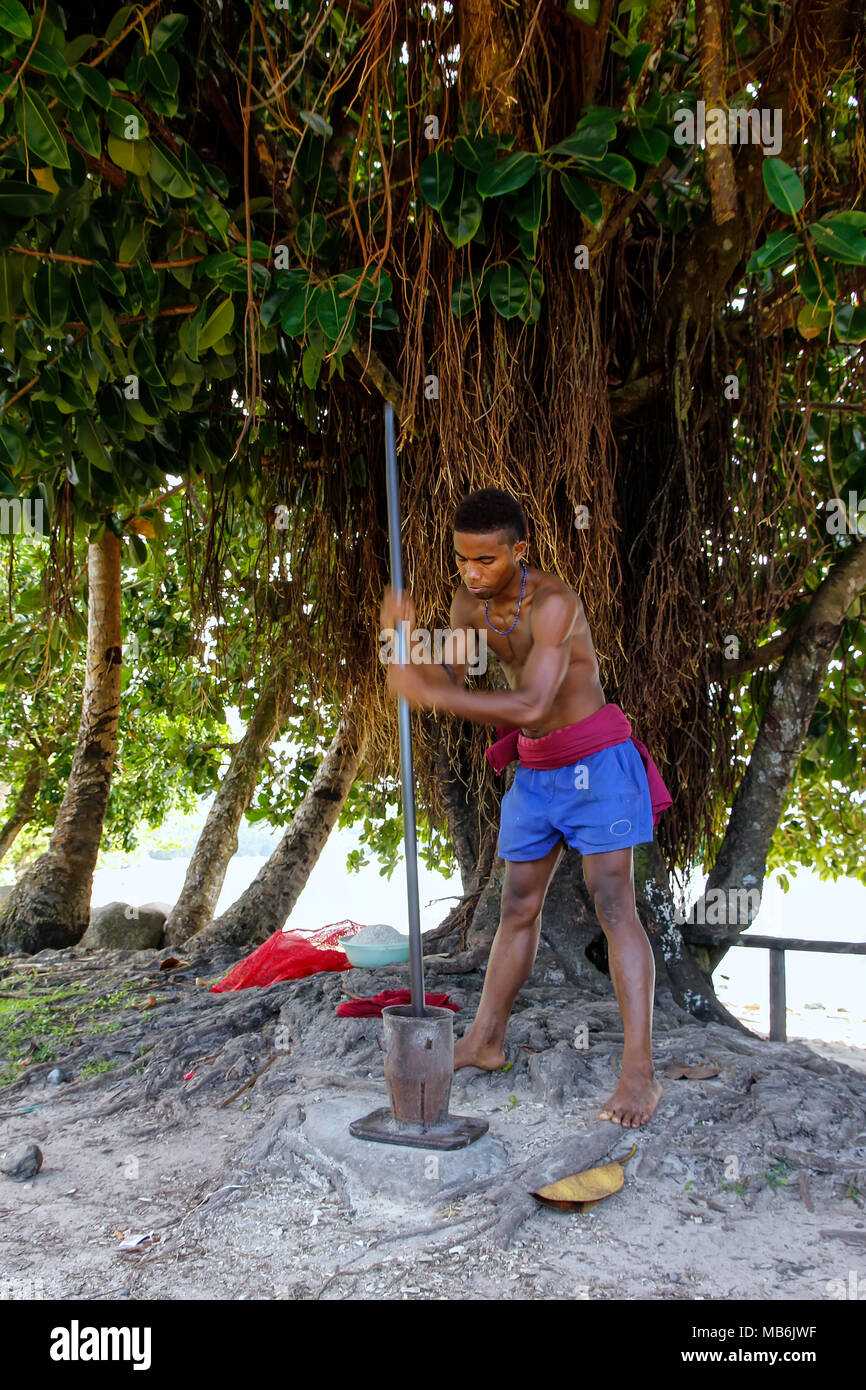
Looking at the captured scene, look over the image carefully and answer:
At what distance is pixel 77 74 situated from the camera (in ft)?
7.27

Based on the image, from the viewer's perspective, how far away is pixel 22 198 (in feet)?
7.74

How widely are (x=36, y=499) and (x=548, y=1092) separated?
9.71 feet

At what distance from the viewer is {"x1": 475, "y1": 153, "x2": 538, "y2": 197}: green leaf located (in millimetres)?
2514

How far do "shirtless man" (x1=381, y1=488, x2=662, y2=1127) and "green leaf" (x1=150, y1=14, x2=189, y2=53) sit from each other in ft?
4.22

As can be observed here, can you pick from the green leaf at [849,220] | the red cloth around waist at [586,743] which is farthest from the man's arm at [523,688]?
the green leaf at [849,220]

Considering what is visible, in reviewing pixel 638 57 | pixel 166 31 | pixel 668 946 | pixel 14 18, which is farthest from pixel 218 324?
pixel 668 946

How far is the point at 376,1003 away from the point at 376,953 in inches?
29.3

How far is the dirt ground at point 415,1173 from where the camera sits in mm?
1939

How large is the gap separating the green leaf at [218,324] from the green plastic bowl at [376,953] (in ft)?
8.19

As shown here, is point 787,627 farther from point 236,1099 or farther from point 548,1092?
point 236,1099

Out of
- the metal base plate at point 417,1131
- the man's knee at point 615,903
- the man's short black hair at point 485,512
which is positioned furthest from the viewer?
the man's knee at point 615,903

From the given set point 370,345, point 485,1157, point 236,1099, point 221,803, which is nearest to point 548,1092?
point 485,1157

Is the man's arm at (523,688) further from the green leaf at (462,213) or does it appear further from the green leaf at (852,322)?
the green leaf at (852,322)
